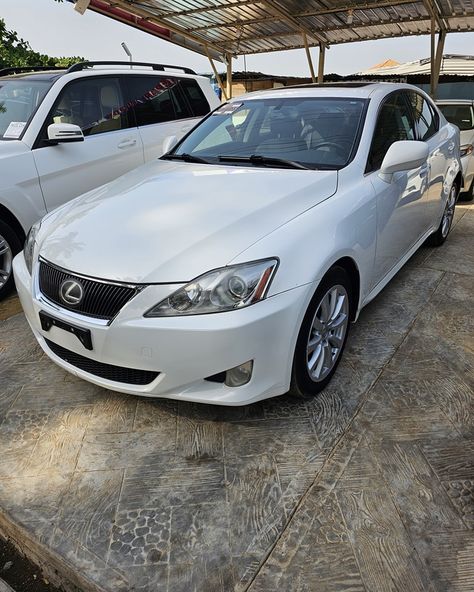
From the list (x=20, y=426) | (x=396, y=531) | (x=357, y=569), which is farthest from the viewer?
(x=20, y=426)

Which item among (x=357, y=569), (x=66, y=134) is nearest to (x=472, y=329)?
(x=357, y=569)

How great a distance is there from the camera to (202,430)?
227 cm

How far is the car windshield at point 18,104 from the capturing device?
12.8ft

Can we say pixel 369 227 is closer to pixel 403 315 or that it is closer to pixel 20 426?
pixel 403 315

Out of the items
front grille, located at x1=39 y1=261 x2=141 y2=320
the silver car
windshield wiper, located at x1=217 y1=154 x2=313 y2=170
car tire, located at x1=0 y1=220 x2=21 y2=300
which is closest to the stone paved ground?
front grille, located at x1=39 y1=261 x2=141 y2=320

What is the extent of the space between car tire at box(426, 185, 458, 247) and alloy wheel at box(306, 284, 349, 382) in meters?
2.49

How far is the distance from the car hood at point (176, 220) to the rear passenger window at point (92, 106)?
5.57ft

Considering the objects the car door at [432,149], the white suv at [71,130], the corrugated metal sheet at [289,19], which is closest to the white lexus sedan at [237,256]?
the car door at [432,149]

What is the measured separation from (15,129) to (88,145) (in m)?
0.63

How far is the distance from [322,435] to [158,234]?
1.26 m

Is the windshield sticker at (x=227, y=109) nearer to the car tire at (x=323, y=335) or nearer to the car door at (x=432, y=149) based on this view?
Answer: the car door at (x=432, y=149)

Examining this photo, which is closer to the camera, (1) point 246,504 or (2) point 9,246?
(1) point 246,504

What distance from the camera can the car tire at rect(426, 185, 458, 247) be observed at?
455 centimetres

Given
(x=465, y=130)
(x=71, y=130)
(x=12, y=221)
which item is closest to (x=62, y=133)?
(x=71, y=130)
